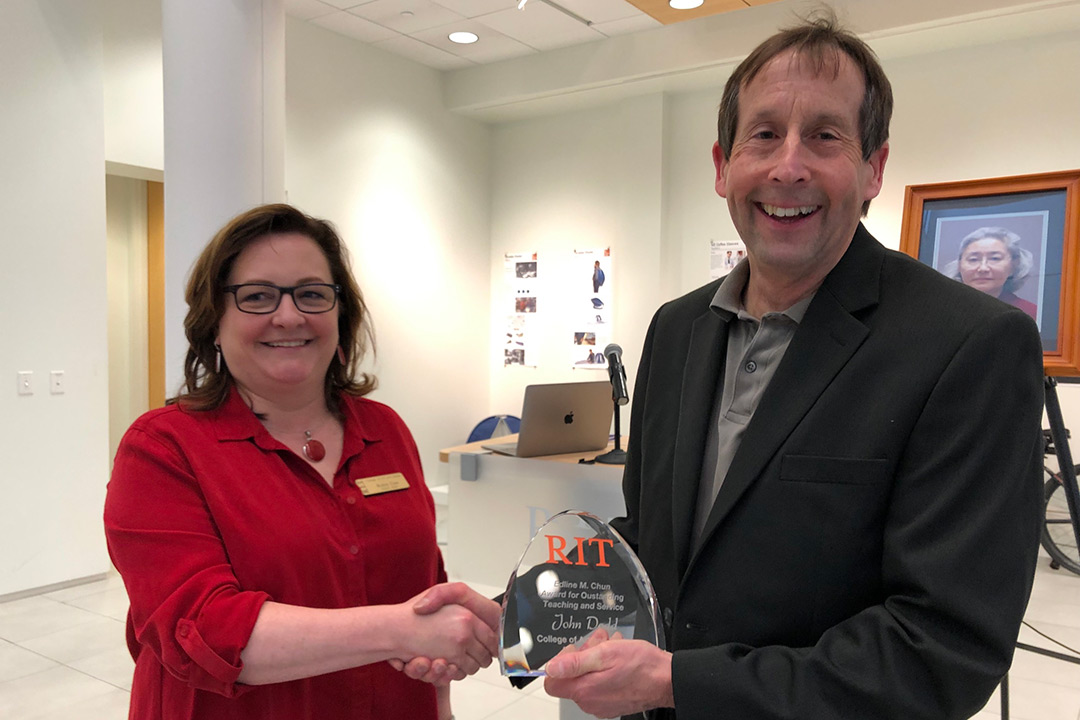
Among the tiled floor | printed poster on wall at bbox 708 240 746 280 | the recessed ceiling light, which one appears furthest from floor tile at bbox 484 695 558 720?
the recessed ceiling light

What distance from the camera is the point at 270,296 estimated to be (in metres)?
1.48

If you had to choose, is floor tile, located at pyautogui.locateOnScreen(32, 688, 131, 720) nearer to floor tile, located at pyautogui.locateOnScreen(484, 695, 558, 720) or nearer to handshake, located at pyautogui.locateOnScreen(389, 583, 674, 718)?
floor tile, located at pyautogui.locateOnScreen(484, 695, 558, 720)

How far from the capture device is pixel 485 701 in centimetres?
338

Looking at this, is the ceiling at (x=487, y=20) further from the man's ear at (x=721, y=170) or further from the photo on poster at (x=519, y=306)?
Answer: the man's ear at (x=721, y=170)

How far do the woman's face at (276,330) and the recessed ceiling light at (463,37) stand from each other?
5.22 m

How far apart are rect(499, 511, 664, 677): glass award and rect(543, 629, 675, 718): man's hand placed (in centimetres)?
10

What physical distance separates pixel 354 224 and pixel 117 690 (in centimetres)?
383

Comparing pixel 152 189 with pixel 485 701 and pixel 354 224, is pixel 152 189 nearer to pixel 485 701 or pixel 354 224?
pixel 354 224

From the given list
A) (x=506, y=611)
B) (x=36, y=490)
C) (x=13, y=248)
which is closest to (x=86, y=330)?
(x=13, y=248)

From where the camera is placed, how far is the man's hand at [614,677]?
41.3 inches

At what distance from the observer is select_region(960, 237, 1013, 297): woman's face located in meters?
3.03

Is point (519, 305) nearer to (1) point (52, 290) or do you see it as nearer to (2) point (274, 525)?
(1) point (52, 290)

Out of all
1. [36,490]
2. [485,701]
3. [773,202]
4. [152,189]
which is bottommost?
[485,701]

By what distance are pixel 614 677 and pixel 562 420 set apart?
258 centimetres
